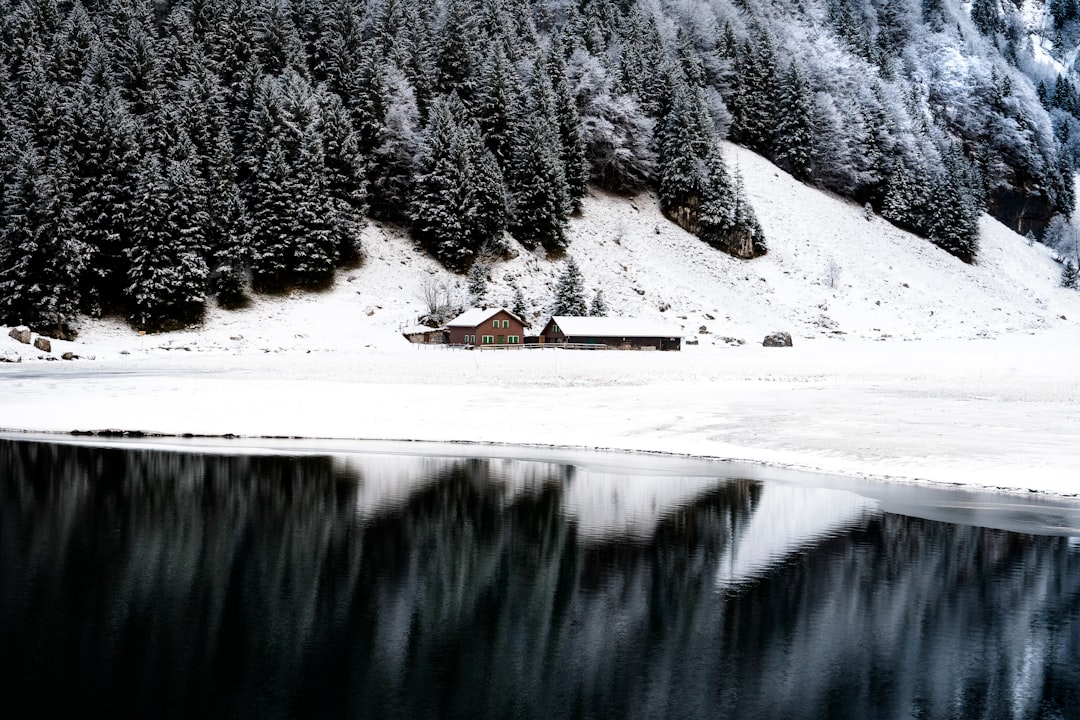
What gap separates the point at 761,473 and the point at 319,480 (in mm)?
13096

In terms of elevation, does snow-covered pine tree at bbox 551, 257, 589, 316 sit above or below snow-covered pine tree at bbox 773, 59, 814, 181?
below

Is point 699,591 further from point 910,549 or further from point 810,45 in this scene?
point 810,45

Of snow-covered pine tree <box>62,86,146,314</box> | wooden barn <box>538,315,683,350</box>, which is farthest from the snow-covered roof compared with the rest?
snow-covered pine tree <box>62,86,146,314</box>

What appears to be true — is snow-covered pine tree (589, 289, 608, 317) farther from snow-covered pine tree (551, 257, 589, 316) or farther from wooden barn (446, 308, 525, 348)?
wooden barn (446, 308, 525, 348)

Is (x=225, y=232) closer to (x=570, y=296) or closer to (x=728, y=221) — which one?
(x=570, y=296)

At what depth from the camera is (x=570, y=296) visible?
3349 inches

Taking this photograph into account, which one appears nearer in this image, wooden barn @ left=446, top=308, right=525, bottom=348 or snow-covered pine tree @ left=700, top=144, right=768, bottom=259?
wooden barn @ left=446, top=308, right=525, bottom=348

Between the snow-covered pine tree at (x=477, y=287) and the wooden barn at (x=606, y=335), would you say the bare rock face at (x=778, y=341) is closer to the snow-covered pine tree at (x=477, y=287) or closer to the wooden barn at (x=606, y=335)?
the wooden barn at (x=606, y=335)

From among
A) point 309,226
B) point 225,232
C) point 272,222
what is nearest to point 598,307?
point 309,226

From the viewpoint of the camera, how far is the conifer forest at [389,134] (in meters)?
74.7

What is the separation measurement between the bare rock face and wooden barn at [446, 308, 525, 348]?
23642 mm

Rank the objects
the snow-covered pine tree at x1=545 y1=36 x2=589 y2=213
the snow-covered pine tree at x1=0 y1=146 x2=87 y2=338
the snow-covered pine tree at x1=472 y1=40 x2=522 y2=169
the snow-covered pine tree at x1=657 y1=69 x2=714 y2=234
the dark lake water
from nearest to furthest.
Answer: the dark lake water, the snow-covered pine tree at x1=0 y1=146 x2=87 y2=338, the snow-covered pine tree at x1=472 y1=40 x2=522 y2=169, the snow-covered pine tree at x1=545 y1=36 x2=589 y2=213, the snow-covered pine tree at x1=657 y1=69 x2=714 y2=234

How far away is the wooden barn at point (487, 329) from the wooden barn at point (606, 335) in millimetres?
2950

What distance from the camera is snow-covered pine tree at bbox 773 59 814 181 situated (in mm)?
125750
